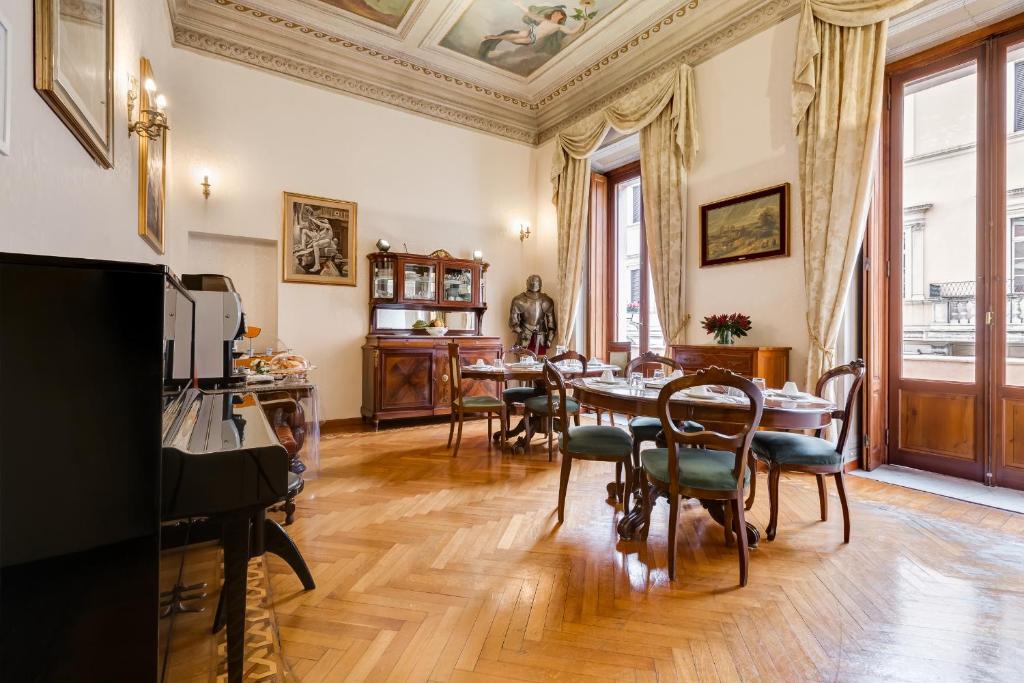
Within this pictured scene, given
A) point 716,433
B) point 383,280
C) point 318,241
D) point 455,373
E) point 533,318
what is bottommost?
point 716,433

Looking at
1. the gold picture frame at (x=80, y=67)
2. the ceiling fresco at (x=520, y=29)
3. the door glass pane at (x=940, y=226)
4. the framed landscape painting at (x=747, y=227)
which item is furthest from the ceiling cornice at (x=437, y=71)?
the gold picture frame at (x=80, y=67)

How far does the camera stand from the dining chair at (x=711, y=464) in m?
2.06

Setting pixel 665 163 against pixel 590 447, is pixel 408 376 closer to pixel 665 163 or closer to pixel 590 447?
pixel 590 447

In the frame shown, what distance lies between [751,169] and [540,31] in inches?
117

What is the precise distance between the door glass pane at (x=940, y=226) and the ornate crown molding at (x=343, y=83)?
191 inches

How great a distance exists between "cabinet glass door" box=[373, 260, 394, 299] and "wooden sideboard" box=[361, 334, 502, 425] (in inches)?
22.3

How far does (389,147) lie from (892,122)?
17.8 feet

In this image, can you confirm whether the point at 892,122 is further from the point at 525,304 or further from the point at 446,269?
the point at 446,269

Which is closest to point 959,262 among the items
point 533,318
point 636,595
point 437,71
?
point 636,595

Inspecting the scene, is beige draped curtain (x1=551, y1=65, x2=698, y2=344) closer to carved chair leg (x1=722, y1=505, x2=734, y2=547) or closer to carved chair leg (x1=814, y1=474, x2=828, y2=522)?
carved chair leg (x1=814, y1=474, x2=828, y2=522)

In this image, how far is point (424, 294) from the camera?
6.10 meters

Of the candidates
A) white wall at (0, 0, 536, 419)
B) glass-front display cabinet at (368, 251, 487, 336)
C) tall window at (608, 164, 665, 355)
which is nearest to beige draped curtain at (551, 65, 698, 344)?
tall window at (608, 164, 665, 355)

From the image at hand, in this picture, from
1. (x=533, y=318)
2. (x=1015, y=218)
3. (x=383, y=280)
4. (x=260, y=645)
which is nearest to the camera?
(x=260, y=645)

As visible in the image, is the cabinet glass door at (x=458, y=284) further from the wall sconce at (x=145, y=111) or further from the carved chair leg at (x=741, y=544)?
the carved chair leg at (x=741, y=544)
